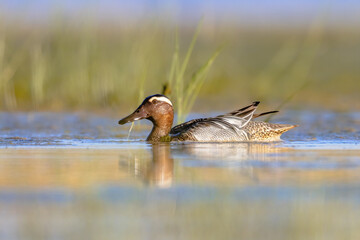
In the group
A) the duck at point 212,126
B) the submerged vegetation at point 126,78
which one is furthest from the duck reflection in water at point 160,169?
the submerged vegetation at point 126,78

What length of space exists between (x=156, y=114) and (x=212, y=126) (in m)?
0.72

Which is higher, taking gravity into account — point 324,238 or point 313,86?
point 313,86

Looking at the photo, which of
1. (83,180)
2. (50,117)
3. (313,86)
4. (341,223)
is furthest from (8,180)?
(313,86)

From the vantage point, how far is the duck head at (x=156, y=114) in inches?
398

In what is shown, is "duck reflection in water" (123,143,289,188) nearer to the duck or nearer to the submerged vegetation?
the duck

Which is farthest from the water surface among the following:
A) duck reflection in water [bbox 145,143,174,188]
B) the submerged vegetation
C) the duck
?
the submerged vegetation

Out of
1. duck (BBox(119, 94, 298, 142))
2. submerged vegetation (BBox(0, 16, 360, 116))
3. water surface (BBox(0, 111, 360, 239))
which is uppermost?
submerged vegetation (BBox(0, 16, 360, 116))

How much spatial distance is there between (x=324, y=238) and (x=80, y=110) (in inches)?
377

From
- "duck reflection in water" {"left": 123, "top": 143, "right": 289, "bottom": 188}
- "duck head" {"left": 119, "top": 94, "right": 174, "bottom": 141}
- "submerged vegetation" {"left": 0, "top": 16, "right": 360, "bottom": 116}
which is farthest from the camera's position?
"submerged vegetation" {"left": 0, "top": 16, "right": 360, "bottom": 116}

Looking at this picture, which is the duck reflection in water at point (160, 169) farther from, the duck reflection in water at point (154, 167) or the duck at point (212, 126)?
the duck at point (212, 126)

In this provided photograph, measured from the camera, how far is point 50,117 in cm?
1269

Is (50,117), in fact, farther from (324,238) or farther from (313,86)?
(324,238)

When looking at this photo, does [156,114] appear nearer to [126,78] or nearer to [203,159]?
[203,159]

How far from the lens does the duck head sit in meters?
10.1
